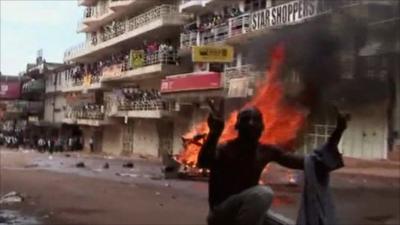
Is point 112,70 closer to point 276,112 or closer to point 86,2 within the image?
point 86,2

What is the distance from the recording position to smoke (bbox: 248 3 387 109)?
22.4 ft

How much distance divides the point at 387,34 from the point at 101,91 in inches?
1935

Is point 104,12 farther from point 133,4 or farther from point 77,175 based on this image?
point 77,175

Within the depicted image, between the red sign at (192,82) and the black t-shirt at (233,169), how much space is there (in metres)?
23.9

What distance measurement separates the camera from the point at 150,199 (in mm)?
18062

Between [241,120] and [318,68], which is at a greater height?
[318,68]

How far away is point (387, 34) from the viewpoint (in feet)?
23.2

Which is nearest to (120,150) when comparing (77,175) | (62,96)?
(62,96)

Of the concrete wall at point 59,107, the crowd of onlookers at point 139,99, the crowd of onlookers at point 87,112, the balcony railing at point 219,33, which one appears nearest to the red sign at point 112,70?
the crowd of onlookers at point 139,99

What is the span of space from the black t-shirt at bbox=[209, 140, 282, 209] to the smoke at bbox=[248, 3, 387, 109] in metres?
2.44

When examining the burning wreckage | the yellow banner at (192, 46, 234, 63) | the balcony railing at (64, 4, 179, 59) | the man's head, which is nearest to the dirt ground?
the burning wreckage

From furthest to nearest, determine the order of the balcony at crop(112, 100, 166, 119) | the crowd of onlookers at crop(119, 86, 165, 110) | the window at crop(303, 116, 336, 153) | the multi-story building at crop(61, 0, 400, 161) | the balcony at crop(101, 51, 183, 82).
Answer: the crowd of onlookers at crop(119, 86, 165, 110), the balcony at crop(112, 100, 166, 119), the balcony at crop(101, 51, 183, 82), the multi-story building at crop(61, 0, 400, 161), the window at crop(303, 116, 336, 153)

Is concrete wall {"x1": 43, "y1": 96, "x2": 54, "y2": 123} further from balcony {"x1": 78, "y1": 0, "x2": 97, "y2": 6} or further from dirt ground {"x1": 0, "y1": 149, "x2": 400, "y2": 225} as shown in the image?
dirt ground {"x1": 0, "y1": 149, "x2": 400, "y2": 225}

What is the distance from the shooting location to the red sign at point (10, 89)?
268ft
